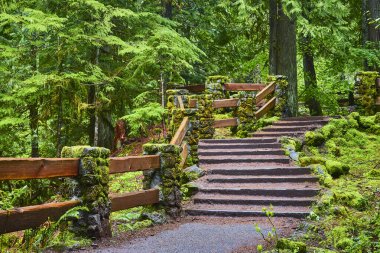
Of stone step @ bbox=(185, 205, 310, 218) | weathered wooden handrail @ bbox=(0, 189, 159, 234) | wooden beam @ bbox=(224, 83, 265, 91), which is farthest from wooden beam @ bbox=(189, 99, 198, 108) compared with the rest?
weathered wooden handrail @ bbox=(0, 189, 159, 234)

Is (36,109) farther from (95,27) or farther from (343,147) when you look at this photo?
(343,147)

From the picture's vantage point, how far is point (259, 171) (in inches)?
423

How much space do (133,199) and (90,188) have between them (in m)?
1.32

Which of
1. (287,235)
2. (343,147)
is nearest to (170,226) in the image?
(287,235)

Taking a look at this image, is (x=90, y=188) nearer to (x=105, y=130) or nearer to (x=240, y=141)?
(x=240, y=141)

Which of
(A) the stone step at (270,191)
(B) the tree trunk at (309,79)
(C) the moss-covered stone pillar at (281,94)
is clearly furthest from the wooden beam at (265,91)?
(A) the stone step at (270,191)

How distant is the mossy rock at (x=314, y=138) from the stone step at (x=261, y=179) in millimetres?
2967

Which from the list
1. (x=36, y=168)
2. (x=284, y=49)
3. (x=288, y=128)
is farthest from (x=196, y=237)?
(x=284, y=49)

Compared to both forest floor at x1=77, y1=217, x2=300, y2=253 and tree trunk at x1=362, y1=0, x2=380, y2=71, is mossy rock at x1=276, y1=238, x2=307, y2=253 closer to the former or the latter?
forest floor at x1=77, y1=217, x2=300, y2=253

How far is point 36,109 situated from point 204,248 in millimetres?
9278

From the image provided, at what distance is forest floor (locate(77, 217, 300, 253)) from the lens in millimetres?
6132

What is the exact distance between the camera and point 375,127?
47.9 ft

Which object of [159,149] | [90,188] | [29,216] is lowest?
[29,216]

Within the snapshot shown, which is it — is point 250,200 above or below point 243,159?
below
